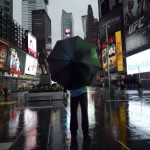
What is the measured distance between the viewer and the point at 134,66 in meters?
65.2

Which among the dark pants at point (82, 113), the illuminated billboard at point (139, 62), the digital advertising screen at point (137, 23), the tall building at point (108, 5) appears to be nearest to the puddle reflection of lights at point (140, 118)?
the dark pants at point (82, 113)

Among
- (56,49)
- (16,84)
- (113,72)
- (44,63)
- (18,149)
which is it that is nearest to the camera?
(18,149)

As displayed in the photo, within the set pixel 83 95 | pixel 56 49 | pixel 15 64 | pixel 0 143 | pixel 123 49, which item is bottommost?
pixel 0 143

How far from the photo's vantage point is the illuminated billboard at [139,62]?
5601 cm

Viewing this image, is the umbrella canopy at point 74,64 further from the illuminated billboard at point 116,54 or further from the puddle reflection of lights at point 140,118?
the illuminated billboard at point 116,54

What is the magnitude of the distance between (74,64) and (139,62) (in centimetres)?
5772

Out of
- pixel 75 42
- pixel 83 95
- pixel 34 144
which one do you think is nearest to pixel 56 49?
pixel 75 42

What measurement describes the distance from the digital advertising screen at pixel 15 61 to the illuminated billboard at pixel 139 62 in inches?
1335

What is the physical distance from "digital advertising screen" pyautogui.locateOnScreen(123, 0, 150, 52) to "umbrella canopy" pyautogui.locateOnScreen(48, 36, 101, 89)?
Answer: 2204 inches

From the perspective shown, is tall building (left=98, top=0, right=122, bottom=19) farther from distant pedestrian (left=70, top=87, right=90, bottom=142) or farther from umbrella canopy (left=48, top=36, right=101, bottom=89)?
distant pedestrian (left=70, top=87, right=90, bottom=142)

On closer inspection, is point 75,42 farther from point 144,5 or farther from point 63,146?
point 144,5

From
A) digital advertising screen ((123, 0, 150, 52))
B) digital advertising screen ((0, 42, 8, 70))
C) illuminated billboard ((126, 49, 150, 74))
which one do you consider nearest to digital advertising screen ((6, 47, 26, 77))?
digital advertising screen ((0, 42, 8, 70))

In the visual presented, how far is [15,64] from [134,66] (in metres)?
35.7

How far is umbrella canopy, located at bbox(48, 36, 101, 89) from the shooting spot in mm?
6031
